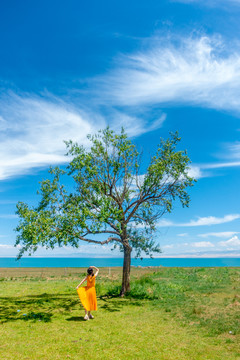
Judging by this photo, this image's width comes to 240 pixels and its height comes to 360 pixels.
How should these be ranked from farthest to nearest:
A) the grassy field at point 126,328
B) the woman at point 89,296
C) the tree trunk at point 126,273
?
the tree trunk at point 126,273, the woman at point 89,296, the grassy field at point 126,328

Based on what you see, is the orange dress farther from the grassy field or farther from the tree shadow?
the tree shadow

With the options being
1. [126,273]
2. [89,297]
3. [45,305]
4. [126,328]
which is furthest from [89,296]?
[126,273]

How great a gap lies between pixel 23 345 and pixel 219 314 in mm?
11005

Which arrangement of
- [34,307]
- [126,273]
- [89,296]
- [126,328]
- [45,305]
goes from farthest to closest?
[126,273] < [45,305] < [34,307] < [89,296] < [126,328]

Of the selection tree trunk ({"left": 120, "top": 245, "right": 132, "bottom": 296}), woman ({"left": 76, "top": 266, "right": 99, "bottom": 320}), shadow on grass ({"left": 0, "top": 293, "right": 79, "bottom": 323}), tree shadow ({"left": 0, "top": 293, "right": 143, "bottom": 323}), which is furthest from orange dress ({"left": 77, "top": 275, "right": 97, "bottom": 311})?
tree trunk ({"left": 120, "top": 245, "right": 132, "bottom": 296})

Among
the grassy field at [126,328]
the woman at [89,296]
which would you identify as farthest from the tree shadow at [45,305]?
the woman at [89,296]

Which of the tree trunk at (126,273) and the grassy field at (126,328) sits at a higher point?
the tree trunk at (126,273)

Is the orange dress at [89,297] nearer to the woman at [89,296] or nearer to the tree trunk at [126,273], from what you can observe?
the woman at [89,296]

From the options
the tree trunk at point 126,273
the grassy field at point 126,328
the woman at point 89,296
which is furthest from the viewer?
the tree trunk at point 126,273

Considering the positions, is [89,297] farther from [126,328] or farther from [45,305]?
[45,305]

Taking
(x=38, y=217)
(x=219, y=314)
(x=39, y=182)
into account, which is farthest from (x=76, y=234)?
(x=219, y=314)

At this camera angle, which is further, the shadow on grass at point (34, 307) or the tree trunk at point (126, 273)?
the tree trunk at point (126, 273)

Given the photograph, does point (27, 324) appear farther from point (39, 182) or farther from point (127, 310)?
point (39, 182)

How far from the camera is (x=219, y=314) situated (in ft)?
54.0
